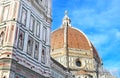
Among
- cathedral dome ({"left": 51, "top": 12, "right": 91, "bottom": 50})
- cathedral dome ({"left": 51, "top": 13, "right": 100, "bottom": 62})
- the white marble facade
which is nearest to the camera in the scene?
the white marble facade

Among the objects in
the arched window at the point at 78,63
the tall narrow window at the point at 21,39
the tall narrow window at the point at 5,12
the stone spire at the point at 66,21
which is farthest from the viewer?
the stone spire at the point at 66,21

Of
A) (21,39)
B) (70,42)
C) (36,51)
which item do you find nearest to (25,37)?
(21,39)

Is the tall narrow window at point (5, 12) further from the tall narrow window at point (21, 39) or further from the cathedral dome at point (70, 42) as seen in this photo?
the cathedral dome at point (70, 42)

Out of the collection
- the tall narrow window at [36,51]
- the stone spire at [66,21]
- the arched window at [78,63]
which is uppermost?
the stone spire at [66,21]

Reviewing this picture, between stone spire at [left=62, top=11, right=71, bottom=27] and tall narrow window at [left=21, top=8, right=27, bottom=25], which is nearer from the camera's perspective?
tall narrow window at [left=21, top=8, right=27, bottom=25]

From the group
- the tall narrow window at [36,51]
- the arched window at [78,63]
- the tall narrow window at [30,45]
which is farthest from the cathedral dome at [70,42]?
the tall narrow window at [30,45]

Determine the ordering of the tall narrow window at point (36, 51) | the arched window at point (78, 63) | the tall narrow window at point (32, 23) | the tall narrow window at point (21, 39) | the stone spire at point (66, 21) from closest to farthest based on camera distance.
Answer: the tall narrow window at point (21, 39) → the tall narrow window at point (36, 51) → the tall narrow window at point (32, 23) → the arched window at point (78, 63) → the stone spire at point (66, 21)

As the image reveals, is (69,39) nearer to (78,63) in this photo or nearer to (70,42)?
(70,42)

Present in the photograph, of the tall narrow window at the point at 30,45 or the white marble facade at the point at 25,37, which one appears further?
the tall narrow window at the point at 30,45

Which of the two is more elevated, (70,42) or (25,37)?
(70,42)

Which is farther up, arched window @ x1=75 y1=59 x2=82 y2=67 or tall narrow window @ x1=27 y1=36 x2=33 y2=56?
arched window @ x1=75 y1=59 x2=82 y2=67

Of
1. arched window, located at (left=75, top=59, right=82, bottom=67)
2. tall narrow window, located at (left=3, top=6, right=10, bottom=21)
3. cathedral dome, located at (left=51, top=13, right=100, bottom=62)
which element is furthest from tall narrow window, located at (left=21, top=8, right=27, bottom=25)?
arched window, located at (left=75, top=59, right=82, bottom=67)

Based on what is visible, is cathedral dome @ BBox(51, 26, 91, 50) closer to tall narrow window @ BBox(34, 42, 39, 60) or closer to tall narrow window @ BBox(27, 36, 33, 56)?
tall narrow window @ BBox(34, 42, 39, 60)

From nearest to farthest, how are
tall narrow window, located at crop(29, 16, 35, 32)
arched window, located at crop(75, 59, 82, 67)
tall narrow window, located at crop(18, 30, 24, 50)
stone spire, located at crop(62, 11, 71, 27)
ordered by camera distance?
tall narrow window, located at crop(18, 30, 24, 50)
tall narrow window, located at crop(29, 16, 35, 32)
arched window, located at crop(75, 59, 82, 67)
stone spire, located at crop(62, 11, 71, 27)
